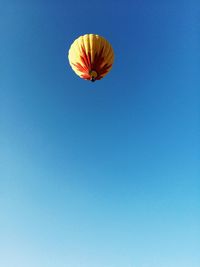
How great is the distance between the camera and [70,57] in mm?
33969

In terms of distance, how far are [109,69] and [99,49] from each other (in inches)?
86.7

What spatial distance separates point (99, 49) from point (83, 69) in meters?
2.02

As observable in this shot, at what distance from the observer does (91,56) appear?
32781mm

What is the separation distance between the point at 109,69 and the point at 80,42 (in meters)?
3.26

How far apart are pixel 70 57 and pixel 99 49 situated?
2544 millimetres

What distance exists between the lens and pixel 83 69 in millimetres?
33562

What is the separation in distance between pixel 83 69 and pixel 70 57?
5.00 feet

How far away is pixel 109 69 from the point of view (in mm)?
34594

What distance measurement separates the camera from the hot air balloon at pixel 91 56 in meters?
32.9

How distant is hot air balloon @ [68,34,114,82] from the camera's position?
108ft

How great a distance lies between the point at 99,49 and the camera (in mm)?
33031

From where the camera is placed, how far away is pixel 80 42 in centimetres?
3331
